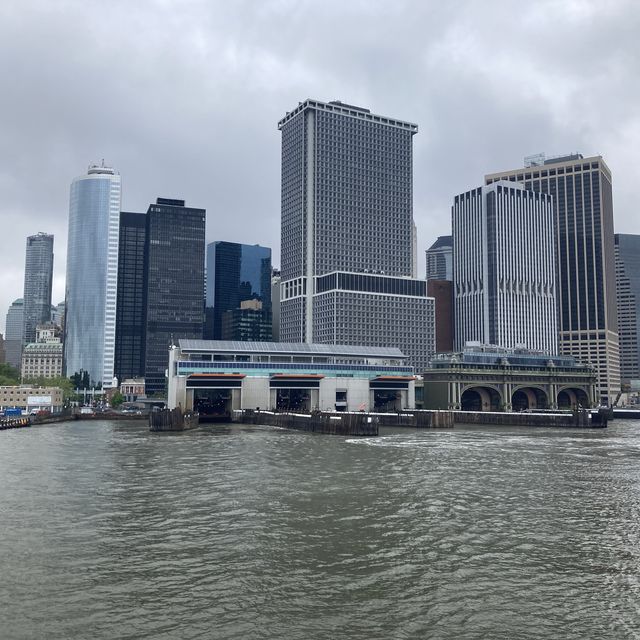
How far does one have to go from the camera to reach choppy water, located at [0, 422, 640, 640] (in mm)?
28234

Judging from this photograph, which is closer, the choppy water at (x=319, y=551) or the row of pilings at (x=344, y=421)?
the choppy water at (x=319, y=551)

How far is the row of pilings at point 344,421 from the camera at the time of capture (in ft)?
430

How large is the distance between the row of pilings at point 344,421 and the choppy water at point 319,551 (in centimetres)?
5435

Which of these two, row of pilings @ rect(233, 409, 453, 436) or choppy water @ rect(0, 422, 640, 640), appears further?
row of pilings @ rect(233, 409, 453, 436)

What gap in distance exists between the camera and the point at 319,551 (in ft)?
127

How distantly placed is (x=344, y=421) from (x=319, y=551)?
95.2 metres

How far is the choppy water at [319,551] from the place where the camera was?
2823 cm

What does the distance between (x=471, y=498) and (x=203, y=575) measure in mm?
28262

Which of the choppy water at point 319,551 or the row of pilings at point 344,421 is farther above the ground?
the row of pilings at point 344,421

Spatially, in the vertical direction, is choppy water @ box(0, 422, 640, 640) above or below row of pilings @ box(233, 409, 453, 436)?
below

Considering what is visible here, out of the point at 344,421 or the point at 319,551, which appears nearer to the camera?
the point at 319,551

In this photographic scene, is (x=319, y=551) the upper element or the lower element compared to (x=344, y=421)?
lower

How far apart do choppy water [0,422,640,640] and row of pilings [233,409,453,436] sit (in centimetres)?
5435

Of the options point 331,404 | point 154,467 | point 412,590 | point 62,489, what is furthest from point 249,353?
point 412,590
